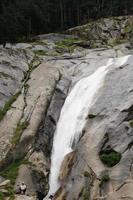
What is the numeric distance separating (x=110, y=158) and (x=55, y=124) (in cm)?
1134

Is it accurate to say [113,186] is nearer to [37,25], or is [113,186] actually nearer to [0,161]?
[0,161]

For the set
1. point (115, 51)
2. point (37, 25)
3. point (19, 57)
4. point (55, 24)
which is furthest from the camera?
point (55, 24)

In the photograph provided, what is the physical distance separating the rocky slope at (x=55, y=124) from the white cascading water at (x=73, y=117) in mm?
622

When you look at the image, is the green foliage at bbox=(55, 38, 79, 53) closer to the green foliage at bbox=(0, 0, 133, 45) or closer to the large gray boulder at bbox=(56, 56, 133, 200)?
the green foliage at bbox=(0, 0, 133, 45)

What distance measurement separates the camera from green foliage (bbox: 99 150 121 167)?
Result: 30.6 metres

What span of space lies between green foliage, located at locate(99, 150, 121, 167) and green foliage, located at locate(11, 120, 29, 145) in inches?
391

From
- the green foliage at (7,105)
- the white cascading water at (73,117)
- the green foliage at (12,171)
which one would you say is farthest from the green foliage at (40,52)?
the green foliage at (12,171)

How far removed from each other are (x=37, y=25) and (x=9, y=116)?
133 ft

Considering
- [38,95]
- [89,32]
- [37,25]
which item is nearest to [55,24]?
[37,25]

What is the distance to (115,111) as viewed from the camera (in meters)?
35.3

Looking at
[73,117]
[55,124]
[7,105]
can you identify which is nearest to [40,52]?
[7,105]

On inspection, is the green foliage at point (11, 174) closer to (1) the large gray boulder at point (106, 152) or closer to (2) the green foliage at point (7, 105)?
(1) the large gray boulder at point (106, 152)

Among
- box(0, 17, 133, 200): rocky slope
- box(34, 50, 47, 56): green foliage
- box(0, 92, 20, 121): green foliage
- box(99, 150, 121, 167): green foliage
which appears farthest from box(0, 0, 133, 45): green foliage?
box(99, 150, 121, 167): green foliage

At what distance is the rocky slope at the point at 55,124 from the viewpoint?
1204 inches
